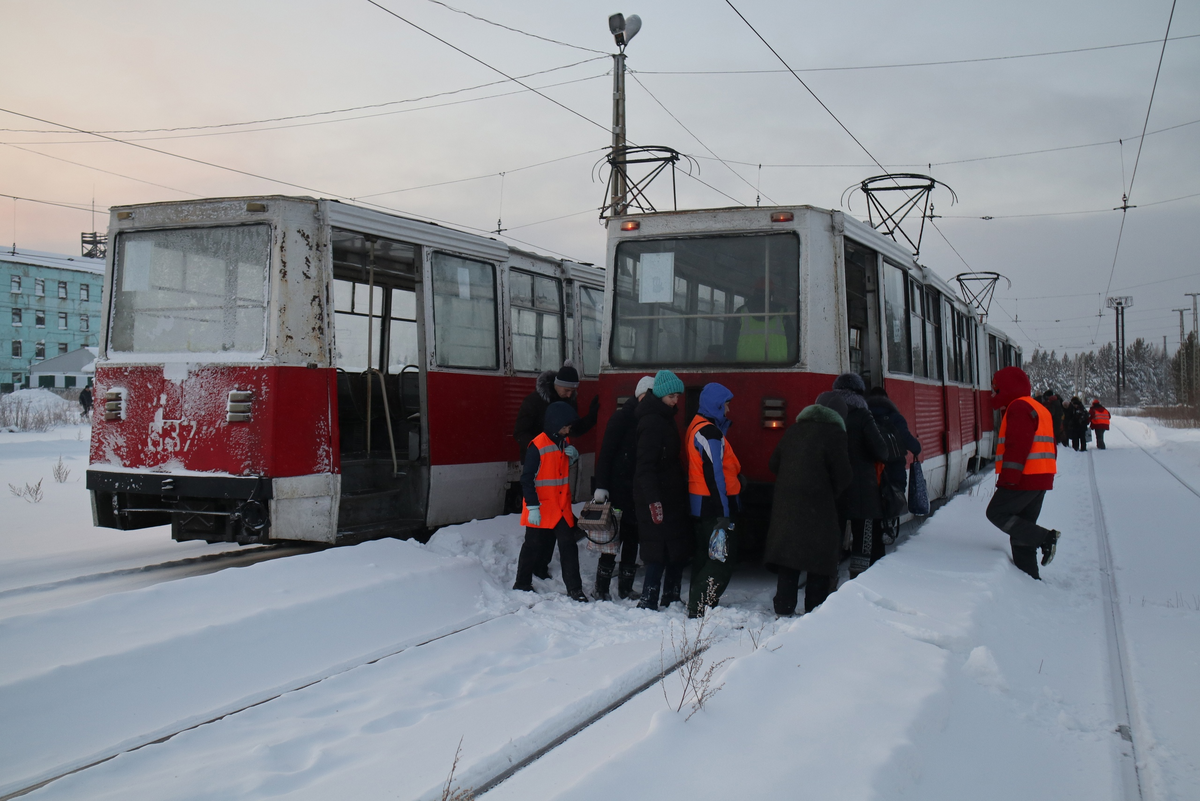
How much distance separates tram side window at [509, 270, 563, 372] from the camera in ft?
30.9

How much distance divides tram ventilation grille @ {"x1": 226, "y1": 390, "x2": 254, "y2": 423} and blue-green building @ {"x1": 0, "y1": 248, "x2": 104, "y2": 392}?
185ft

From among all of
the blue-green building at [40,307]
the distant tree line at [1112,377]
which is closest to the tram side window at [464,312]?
the blue-green building at [40,307]

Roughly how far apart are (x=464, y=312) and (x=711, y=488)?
3689mm

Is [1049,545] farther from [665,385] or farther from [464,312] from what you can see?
[464,312]

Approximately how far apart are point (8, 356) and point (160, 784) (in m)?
63.8

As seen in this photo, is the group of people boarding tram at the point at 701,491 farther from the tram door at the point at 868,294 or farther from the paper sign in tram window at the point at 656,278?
the tram door at the point at 868,294

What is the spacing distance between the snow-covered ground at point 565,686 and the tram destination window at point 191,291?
197 cm

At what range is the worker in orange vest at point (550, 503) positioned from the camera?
655cm

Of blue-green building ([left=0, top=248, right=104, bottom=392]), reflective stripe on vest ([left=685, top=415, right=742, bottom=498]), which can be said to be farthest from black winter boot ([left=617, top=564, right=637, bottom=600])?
blue-green building ([left=0, top=248, right=104, bottom=392])

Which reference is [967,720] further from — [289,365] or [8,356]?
[8,356]

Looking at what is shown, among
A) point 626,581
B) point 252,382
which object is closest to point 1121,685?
point 626,581

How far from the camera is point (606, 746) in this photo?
3.50 meters

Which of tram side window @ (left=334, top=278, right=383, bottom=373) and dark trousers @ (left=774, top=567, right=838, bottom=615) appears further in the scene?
tram side window @ (left=334, top=278, right=383, bottom=373)

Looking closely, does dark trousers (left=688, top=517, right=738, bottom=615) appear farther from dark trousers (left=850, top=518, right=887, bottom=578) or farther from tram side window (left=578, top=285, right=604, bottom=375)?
tram side window (left=578, top=285, right=604, bottom=375)
